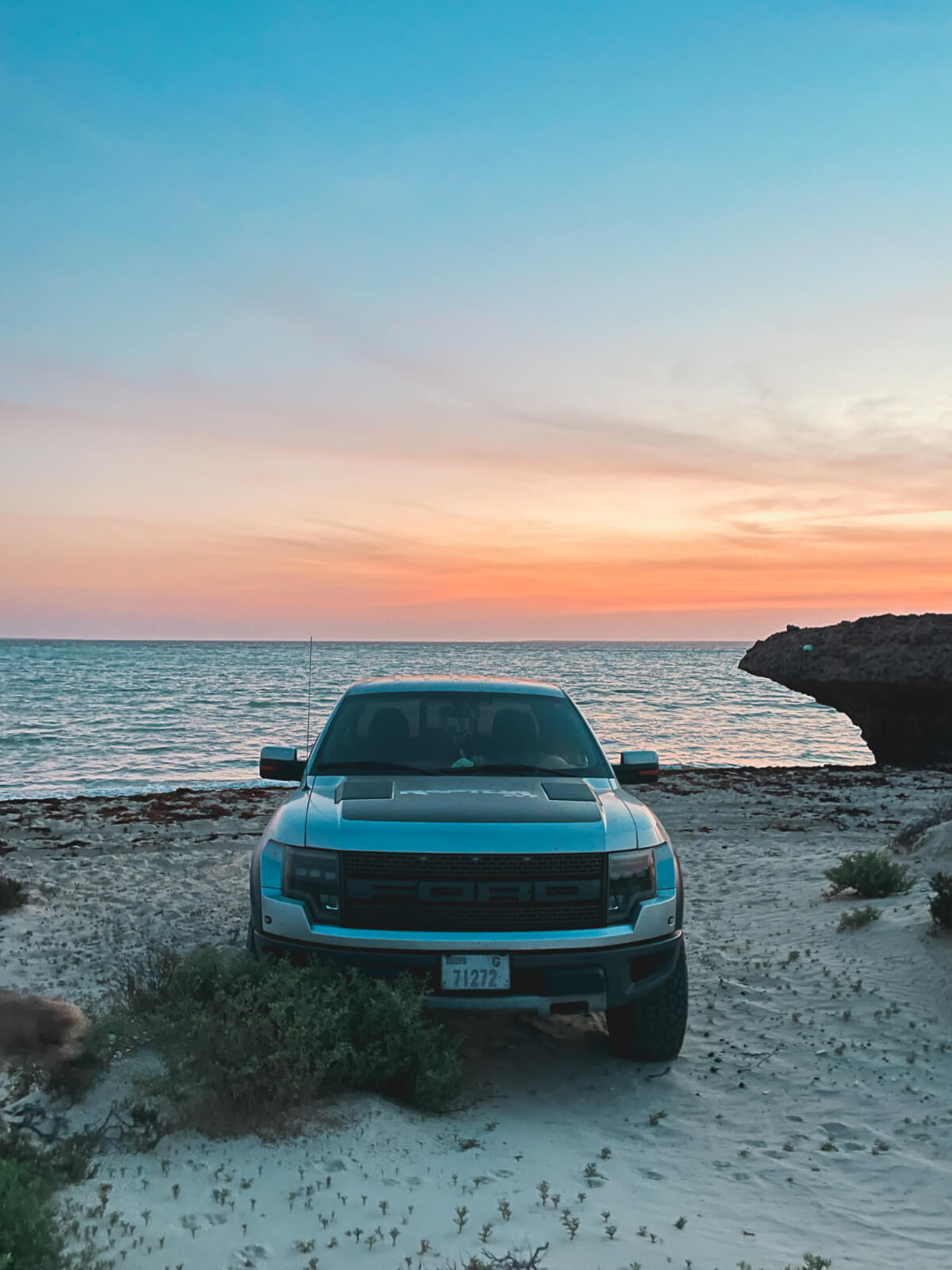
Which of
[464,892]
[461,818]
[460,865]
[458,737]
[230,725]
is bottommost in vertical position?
[230,725]

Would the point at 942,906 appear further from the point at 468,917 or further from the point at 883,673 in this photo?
the point at 883,673

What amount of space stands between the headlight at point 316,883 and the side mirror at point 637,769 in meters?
1.91

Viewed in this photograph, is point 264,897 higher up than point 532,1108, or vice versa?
point 264,897

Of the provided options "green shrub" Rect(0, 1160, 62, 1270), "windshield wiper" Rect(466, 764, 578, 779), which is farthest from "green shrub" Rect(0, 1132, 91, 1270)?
"windshield wiper" Rect(466, 764, 578, 779)

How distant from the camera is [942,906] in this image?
6.59m

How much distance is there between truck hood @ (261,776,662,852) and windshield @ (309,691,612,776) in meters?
0.37

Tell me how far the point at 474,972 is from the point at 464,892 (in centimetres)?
34

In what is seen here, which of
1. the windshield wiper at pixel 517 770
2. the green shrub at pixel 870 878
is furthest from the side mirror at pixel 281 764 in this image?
the green shrub at pixel 870 878

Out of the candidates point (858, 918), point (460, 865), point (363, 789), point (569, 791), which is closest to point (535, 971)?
point (460, 865)

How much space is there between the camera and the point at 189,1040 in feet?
13.2

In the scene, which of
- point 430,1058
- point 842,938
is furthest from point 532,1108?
point 842,938

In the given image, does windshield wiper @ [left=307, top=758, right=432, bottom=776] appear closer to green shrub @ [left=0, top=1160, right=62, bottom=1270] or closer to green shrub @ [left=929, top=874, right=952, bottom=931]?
green shrub @ [left=0, top=1160, right=62, bottom=1270]

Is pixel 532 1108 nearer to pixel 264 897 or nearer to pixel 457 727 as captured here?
pixel 264 897

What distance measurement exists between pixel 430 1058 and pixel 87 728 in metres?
25.2
